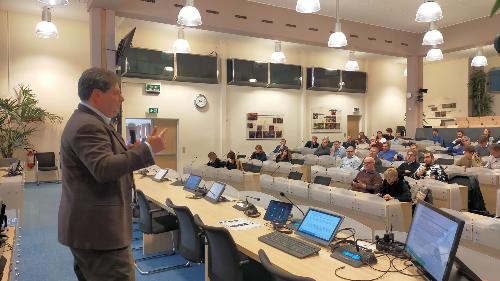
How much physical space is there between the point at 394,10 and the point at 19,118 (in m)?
10.3

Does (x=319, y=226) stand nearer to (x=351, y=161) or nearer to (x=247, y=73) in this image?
(x=351, y=161)

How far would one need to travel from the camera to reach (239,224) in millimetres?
3287

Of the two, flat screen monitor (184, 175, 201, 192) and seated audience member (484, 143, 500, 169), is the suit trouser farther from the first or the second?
seated audience member (484, 143, 500, 169)

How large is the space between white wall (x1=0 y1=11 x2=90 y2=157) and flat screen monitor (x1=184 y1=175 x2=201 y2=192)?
7049mm

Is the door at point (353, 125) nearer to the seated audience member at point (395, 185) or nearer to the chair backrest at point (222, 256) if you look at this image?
the seated audience member at point (395, 185)

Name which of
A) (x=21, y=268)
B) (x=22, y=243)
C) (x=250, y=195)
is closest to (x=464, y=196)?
(x=250, y=195)

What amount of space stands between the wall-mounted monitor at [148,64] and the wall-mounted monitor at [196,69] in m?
0.25

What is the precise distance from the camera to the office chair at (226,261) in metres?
2.60

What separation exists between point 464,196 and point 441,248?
3888 mm

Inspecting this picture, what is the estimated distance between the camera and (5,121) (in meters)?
10.4

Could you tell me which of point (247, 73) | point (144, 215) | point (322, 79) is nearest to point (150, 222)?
point (144, 215)

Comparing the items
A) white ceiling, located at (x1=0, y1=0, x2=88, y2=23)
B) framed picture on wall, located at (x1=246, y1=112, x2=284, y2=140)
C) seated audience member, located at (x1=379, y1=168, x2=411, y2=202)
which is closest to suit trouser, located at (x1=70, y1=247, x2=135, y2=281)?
seated audience member, located at (x1=379, y1=168, x2=411, y2=202)

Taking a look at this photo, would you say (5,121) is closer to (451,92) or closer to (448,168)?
(448,168)

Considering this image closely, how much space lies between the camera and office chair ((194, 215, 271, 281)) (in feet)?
8.52
